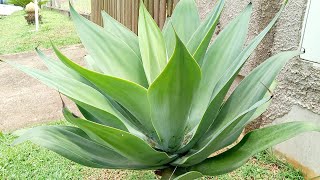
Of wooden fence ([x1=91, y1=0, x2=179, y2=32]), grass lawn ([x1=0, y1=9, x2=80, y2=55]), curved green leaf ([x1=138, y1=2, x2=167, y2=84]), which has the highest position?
curved green leaf ([x1=138, y1=2, x2=167, y2=84])

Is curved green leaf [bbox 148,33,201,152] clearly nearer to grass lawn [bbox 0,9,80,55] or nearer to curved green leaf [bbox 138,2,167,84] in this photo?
curved green leaf [bbox 138,2,167,84]

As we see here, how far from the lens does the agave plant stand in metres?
1.05

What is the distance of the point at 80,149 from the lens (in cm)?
120

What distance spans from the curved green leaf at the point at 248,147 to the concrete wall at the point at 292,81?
1085mm

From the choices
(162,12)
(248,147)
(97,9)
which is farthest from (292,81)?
(97,9)

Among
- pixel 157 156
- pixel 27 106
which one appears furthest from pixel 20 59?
pixel 157 156

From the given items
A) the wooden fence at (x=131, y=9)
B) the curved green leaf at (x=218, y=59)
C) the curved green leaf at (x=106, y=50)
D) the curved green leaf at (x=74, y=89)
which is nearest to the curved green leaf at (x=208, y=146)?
the curved green leaf at (x=218, y=59)

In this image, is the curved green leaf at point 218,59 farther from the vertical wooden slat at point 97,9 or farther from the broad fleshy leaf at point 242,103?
the vertical wooden slat at point 97,9

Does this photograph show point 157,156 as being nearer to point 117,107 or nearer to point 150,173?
point 117,107

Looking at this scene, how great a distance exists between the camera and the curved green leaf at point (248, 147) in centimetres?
108

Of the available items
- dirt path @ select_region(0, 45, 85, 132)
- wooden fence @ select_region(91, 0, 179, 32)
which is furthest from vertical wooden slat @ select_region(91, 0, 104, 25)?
dirt path @ select_region(0, 45, 85, 132)

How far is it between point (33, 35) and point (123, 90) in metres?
10.2

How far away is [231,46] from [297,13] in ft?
3.55

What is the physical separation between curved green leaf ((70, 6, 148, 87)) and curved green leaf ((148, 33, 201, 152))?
26 cm
